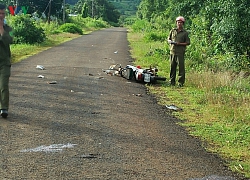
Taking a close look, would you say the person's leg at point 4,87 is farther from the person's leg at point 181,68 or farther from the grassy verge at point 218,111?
the person's leg at point 181,68

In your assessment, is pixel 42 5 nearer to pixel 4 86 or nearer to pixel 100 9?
pixel 4 86

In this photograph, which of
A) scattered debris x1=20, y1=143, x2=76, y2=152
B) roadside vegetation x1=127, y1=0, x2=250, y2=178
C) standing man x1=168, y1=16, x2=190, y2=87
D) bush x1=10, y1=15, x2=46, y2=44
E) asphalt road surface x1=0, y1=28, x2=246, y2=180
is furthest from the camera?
bush x1=10, y1=15, x2=46, y2=44

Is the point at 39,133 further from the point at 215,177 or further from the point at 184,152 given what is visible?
the point at 215,177

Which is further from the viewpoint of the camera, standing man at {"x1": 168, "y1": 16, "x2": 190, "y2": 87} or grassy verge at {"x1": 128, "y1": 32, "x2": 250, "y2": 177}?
standing man at {"x1": 168, "y1": 16, "x2": 190, "y2": 87}

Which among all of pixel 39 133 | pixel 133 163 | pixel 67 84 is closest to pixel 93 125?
pixel 39 133

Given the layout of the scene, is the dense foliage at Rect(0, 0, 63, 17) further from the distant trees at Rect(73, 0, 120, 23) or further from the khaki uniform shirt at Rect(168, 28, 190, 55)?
the distant trees at Rect(73, 0, 120, 23)

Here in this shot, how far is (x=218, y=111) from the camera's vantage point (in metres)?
8.16

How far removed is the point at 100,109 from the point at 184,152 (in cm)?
272

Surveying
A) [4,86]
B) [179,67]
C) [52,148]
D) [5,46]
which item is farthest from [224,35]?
[52,148]

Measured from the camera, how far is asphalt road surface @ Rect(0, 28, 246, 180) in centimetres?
488

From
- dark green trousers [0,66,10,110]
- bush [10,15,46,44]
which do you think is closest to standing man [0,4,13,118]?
dark green trousers [0,66,10,110]

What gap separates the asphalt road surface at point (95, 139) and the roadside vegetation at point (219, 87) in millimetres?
356

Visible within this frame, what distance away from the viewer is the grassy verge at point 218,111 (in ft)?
19.5

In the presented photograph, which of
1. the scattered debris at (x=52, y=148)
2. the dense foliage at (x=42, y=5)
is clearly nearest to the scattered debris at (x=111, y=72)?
the scattered debris at (x=52, y=148)
